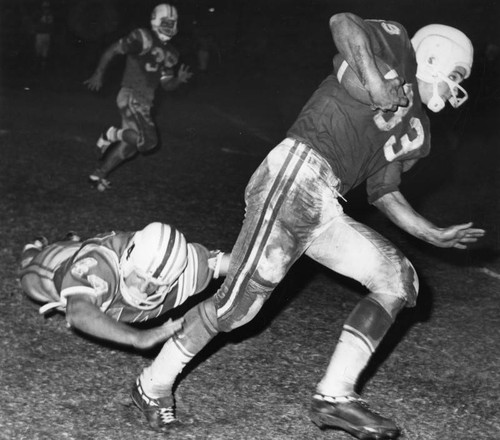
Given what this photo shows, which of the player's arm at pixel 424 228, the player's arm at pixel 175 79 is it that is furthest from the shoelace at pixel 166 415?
the player's arm at pixel 175 79

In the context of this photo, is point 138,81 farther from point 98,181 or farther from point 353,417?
point 353,417

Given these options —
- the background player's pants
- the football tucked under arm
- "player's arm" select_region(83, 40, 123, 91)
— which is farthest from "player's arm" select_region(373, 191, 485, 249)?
"player's arm" select_region(83, 40, 123, 91)

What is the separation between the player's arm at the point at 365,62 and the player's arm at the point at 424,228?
0.67 meters

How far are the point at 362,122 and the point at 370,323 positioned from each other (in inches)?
37.9

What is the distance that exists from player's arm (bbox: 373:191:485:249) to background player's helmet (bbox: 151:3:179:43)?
17.8 ft

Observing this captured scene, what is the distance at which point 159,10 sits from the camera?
934 centimetres

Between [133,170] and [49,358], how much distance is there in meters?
4.99

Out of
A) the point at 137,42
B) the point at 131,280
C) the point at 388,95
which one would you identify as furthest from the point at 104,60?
the point at 388,95

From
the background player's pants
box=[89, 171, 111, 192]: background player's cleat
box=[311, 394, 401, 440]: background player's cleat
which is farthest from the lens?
the background player's pants

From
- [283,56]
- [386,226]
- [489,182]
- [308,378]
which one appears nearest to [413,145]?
[308,378]

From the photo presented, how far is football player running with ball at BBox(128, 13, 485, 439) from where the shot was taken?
399 cm

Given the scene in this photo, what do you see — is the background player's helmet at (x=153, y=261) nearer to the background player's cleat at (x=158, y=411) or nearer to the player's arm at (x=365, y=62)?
the background player's cleat at (x=158, y=411)

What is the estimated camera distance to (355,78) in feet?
13.3

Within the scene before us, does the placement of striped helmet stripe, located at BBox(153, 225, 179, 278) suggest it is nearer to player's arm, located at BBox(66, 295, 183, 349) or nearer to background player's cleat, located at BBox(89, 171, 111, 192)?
player's arm, located at BBox(66, 295, 183, 349)
